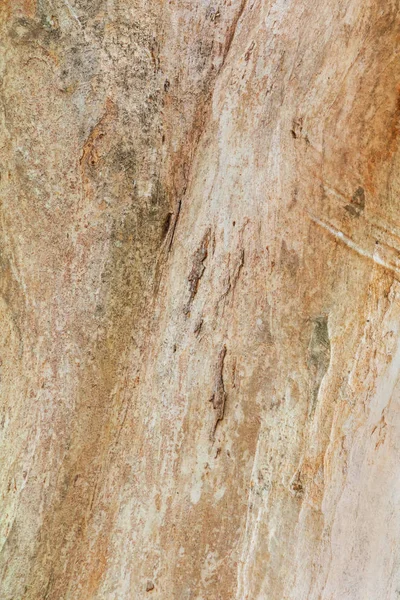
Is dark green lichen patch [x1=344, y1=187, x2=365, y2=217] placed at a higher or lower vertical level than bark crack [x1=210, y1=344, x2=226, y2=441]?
higher

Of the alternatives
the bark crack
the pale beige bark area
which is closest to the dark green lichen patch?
the pale beige bark area

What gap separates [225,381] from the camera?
96.0 inches

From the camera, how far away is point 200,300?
2484 millimetres

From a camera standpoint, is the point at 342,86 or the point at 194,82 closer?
the point at 342,86

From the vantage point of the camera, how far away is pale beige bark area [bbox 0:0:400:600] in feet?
7.84

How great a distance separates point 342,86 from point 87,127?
1.03 m

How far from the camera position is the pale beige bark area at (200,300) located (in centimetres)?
239

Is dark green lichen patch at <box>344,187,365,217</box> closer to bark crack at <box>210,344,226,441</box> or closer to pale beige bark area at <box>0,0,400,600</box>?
pale beige bark area at <box>0,0,400,600</box>

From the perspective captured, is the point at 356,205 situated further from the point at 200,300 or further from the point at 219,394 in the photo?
the point at 219,394

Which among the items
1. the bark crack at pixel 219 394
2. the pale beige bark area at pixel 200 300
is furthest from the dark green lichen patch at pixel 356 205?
the bark crack at pixel 219 394

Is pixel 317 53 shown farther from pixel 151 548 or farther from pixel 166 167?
pixel 151 548

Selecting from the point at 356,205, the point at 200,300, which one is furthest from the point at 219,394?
the point at 356,205

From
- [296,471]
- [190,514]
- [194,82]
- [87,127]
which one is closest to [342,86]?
[194,82]

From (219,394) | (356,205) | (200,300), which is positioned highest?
(356,205)
